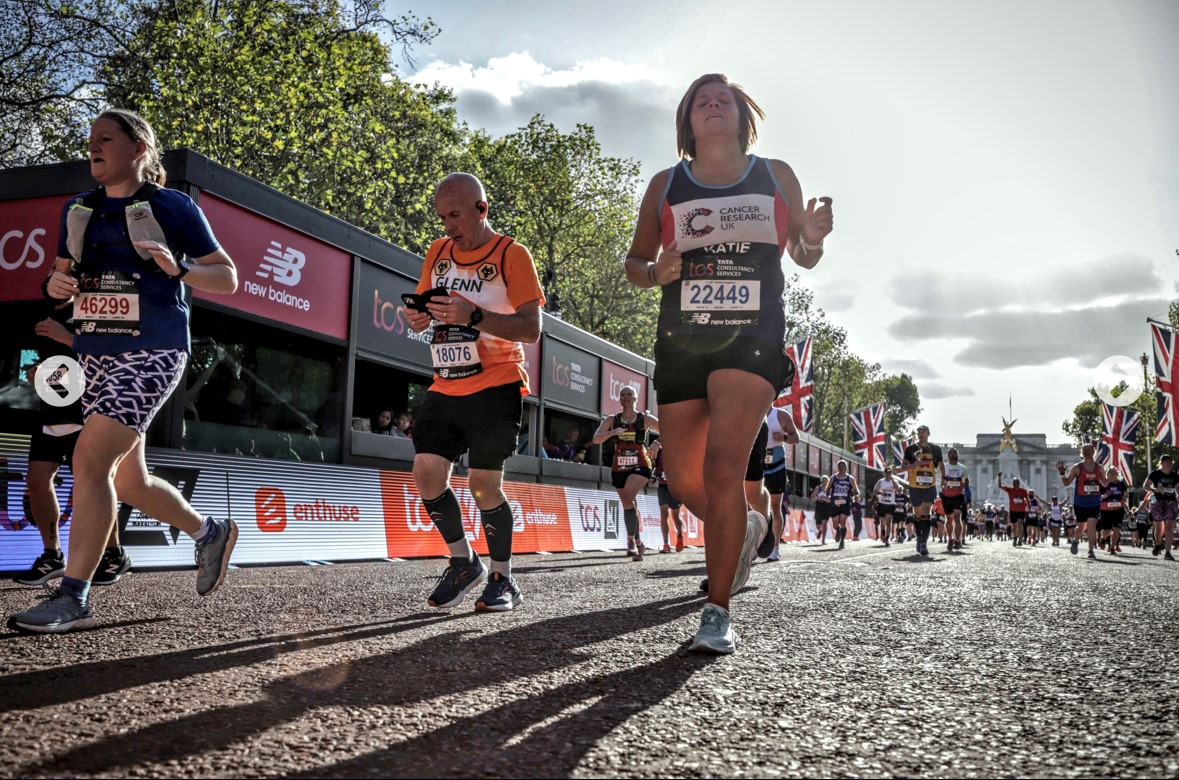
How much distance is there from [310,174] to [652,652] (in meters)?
23.2

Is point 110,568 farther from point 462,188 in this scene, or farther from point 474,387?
point 462,188

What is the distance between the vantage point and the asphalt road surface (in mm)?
1907

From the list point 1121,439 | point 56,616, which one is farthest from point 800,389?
point 56,616

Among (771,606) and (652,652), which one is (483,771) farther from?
(771,606)

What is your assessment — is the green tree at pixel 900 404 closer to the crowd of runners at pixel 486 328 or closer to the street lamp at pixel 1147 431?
the street lamp at pixel 1147 431

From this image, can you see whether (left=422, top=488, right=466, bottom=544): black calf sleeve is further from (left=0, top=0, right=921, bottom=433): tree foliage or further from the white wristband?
(left=0, top=0, right=921, bottom=433): tree foliage

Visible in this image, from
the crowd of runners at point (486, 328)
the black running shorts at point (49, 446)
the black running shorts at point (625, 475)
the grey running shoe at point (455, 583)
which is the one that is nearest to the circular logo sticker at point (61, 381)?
the black running shorts at point (49, 446)

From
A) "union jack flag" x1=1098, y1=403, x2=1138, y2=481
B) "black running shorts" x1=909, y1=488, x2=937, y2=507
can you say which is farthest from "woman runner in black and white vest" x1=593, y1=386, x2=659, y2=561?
"union jack flag" x1=1098, y1=403, x2=1138, y2=481

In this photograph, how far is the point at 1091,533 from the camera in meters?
18.2

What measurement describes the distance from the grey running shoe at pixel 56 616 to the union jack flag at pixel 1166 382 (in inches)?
968

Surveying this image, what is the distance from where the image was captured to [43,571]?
564 centimetres

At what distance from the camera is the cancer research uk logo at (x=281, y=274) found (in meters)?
11.4

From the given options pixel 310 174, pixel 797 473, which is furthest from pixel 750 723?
pixel 797 473

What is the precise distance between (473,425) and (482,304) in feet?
1.89
